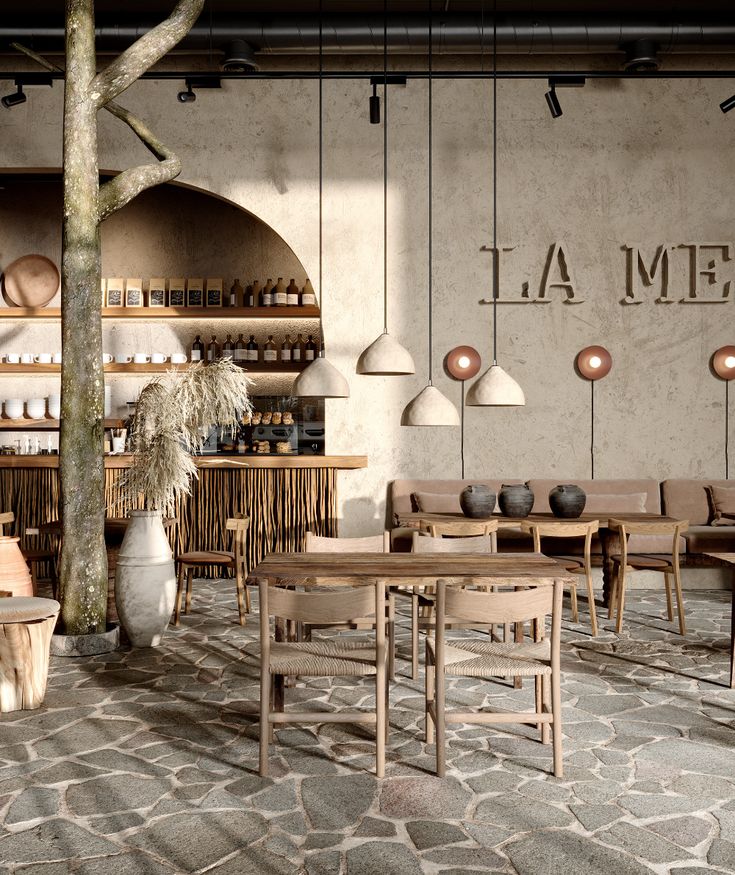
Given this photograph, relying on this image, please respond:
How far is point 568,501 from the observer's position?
6660 millimetres

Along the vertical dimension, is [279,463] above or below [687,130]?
below

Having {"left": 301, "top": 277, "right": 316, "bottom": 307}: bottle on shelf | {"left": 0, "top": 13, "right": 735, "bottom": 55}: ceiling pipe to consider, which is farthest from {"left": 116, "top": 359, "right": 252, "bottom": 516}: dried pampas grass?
{"left": 0, "top": 13, "right": 735, "bottom": 55}: ceiling pipe

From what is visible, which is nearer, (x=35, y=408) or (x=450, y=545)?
(x=450, y=545)

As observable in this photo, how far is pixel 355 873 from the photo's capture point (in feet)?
8.59

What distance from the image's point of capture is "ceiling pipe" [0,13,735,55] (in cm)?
746

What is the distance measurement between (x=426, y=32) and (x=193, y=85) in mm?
2114

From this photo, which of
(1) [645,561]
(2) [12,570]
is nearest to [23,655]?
(2) [12,570]

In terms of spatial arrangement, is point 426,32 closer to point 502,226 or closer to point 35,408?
point 502,226

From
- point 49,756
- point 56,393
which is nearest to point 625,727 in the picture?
point 49,756

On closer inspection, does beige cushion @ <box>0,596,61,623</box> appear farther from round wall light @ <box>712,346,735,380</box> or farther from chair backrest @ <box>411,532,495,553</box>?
round wall light @ <box>712,346,735,380</box>

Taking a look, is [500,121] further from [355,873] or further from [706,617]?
[355,873]

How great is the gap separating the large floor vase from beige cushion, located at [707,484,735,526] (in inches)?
192

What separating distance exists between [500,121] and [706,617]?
4855mm

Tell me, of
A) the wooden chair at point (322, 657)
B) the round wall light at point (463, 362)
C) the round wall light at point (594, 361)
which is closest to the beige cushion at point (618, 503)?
the round wall light at point (594, 361)
